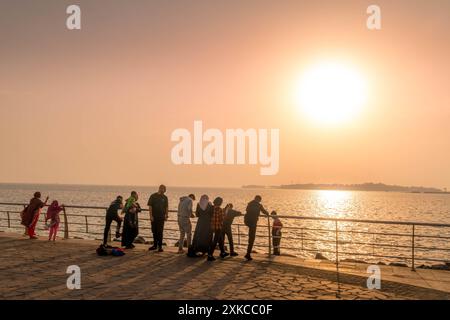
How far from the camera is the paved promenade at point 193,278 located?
8.36m

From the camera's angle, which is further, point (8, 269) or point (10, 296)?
point (8, 269)

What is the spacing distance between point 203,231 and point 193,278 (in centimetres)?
299

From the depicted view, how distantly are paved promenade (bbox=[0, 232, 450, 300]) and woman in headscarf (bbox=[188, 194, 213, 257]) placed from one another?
0.37 meters

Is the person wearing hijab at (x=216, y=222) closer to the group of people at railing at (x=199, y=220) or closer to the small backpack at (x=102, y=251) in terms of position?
the group of people at railing at (x=199, y=220)

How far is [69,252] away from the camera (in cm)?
1339

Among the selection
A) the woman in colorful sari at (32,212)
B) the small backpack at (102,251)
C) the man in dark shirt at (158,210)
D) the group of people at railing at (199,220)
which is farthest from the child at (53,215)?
the man in dark shirt at (158,210)

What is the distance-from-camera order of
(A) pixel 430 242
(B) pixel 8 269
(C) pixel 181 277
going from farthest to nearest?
(A) pixel 430 242 → (B) pixel 8 269 → (C) pixel 181 277

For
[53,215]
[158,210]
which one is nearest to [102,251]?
[158,210]

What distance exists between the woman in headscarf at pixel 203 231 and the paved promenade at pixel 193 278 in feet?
1.21

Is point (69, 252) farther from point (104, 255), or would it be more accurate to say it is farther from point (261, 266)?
point (261, 266)

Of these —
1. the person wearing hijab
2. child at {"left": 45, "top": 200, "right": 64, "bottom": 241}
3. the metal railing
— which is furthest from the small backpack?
child at {"left": 45, "top": 200, "right": 64, "bottom": 241}

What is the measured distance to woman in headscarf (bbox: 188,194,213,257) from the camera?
41.4ft

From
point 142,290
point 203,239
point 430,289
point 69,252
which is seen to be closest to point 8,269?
point 69,252

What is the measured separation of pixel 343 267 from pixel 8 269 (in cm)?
878
